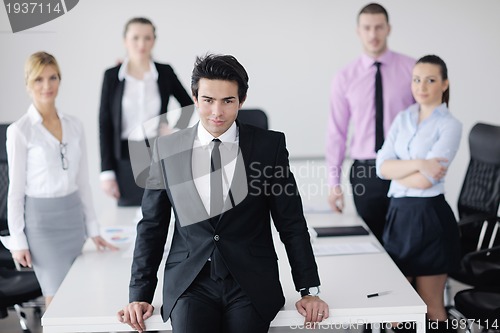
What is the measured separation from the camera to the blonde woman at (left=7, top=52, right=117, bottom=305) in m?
3.07

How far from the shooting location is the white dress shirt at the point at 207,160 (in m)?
2.36

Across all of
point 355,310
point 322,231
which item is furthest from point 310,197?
point 355,310

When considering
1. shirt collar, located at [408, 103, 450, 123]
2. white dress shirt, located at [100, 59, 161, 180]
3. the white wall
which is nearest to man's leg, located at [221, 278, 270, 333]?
shirt collar, located at [408, 103, 450, 123]

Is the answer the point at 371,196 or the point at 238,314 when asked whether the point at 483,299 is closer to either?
the point at 371,196

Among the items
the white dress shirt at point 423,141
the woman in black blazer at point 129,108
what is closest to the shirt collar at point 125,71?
the woman in black blazer at point 129,108

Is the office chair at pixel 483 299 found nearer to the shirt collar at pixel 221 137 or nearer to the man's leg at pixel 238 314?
the man's leg at pixel 238 314

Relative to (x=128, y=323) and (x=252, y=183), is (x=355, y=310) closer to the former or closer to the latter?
(x=252, y=183)

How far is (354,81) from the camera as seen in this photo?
397cm

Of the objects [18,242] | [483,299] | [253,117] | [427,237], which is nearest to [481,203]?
[427,237]

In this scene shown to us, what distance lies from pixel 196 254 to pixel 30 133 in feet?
3.73

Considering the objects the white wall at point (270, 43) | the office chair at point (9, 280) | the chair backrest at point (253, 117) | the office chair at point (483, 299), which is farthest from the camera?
the white wall at point (270, 43)

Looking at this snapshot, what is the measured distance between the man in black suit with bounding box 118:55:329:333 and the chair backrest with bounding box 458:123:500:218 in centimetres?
189

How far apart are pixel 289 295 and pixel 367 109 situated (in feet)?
5.29

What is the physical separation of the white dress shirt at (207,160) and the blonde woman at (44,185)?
3.16 feet
